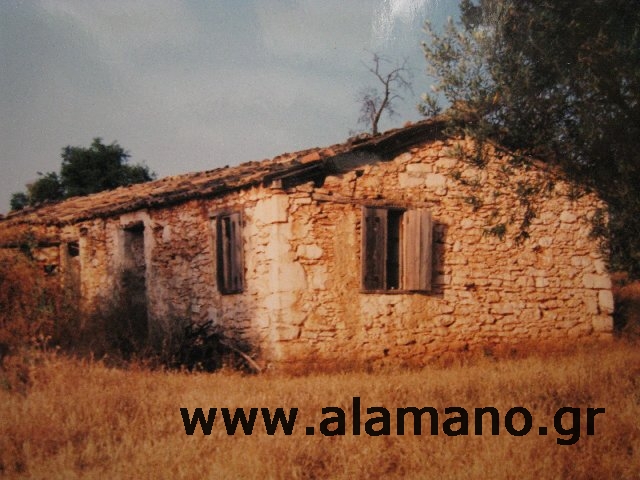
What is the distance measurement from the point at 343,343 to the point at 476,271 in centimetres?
276

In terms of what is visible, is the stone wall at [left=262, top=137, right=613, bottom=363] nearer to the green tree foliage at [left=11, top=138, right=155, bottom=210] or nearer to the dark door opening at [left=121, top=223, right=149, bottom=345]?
the dark door opening at [left=121, top=223, right=149, bottom=345]

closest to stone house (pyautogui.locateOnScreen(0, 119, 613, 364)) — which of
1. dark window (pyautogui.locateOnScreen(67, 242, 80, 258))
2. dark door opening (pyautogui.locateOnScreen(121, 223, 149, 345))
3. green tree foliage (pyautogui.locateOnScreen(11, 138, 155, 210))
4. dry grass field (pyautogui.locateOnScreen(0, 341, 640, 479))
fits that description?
dark door opening (pyautogui.locateOnScreen(121, 223, 149, 345))

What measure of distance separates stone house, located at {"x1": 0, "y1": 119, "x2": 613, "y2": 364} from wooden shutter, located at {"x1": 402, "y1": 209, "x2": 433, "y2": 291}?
0.9 inches

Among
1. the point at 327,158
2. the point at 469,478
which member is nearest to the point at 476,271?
the point at 327,158


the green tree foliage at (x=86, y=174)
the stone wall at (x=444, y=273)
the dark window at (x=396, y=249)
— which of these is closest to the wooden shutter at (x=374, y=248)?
the dark window at (x=396, y=249)

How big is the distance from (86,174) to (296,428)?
21.6 m

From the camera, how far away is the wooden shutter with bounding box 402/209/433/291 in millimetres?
9641

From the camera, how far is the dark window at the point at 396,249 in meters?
9.41

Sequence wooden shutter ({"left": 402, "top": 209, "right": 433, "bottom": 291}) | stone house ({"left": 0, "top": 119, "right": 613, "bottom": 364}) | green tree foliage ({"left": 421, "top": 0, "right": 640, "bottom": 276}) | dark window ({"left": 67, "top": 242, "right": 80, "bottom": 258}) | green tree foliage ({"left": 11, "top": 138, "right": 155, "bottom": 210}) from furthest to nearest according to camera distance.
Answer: green tree foliage ({"left": 11, "top": 138, "right": 155, "bottom": 210}) → dark window ({"left": 67, "top": 242, "right": 80, "bottom": 258}) → wooden shutter ({"left": 402, "top": 209, "right": 433, "bottom": 291}) → stone house ({"left": 0, "top": 119, "right": 613, "bottom": 364}) → green tree foliage ({"left": 421, "top": 0, "right": 640, "bottom": 276})

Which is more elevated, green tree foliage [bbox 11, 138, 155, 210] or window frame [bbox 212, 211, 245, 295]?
green tree foliage [bbox 11, 138, 155, 210]

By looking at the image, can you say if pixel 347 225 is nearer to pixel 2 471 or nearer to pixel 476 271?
pixel 476 271

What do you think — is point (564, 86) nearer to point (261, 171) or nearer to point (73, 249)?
point (261, 171)

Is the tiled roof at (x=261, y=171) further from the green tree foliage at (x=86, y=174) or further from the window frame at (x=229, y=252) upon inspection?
the green tree foliage at (x=86, y=174)

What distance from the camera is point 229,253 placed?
10.1 metres
